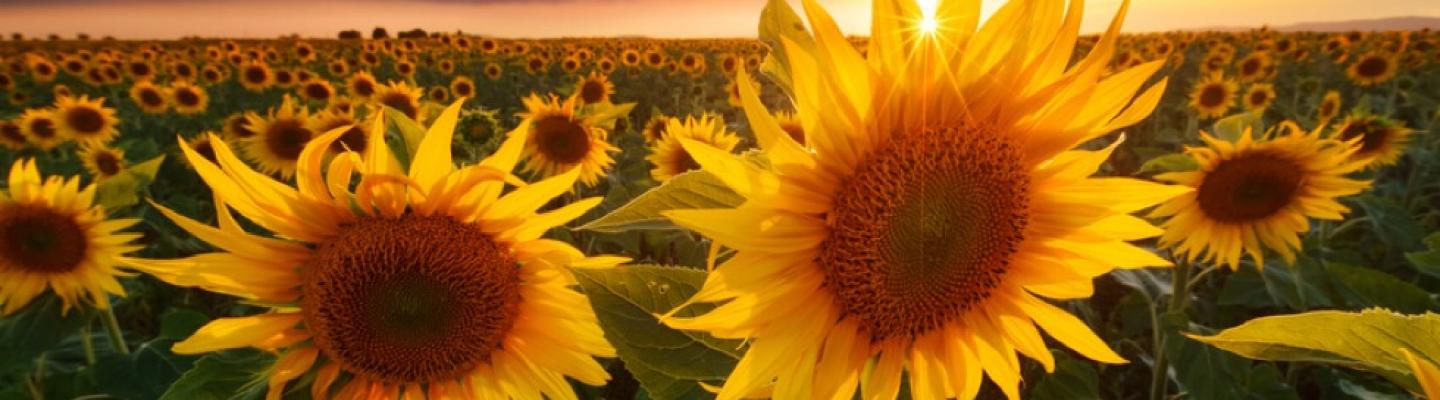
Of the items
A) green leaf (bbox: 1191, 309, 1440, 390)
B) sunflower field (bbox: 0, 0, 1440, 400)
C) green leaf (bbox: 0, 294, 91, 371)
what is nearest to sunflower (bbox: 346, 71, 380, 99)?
green leaf (bbox: 0, 294, 91, 371)

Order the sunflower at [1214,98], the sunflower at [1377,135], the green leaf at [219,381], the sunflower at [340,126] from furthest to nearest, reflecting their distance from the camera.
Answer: the sunflower at [1214,98] < the sunflower at [1377,135] < the sunflower at [340,126] < the green leaf at [219,381]

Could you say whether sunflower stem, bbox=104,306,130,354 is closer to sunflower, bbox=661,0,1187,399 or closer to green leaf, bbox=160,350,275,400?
green leaf, bbox=160,350,275,400

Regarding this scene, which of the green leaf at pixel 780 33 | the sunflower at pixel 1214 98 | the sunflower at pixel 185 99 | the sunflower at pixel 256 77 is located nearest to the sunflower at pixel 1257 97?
the sunflower at pixel 1214 98

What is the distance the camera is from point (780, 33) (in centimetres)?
100

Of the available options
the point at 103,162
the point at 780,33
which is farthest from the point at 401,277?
the point at 103,162

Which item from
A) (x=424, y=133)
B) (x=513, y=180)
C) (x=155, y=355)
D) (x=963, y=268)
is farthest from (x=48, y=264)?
(x=963, y=268)

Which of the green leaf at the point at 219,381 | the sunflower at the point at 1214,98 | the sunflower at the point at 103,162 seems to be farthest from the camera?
the sunflower at the point at 1214,98

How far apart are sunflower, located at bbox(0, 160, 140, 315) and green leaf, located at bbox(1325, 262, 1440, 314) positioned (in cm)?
458

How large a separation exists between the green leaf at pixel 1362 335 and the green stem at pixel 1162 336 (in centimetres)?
292

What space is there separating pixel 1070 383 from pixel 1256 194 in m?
1.78

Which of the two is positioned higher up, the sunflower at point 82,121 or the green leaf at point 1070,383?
the sunflower at point 82,121

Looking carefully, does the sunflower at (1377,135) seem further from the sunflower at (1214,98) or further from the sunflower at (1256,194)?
the sunflower at (1214,98)

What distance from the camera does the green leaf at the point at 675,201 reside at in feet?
3.39

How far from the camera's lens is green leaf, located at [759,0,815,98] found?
3.34ft
